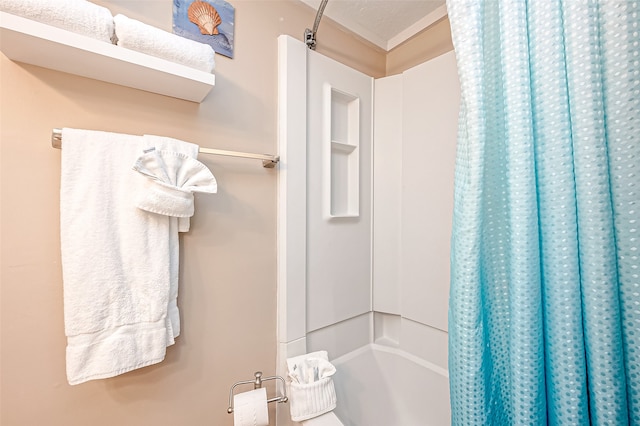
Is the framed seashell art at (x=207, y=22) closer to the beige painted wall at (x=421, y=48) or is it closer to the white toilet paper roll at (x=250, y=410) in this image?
the beige painted wall at (x=421, y=48)

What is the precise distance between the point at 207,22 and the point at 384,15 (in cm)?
102

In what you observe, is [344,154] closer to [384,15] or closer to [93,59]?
[384,15]

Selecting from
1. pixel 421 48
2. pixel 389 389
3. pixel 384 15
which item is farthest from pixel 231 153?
pixel 389 389

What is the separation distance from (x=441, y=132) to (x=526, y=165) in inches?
33.9

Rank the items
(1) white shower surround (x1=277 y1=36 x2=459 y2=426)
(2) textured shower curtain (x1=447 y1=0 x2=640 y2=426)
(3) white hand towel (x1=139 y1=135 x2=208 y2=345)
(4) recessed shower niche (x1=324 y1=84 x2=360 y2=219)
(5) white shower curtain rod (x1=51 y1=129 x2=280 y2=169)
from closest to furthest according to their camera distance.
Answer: (2) textured shower curtain (x1=447 y1=0 x2=640 y2=426) < (5) white shower curtain rod (x1=51 y1=129 x2=280 y2=169) < (3) white hand towel (x1=139 y1=135 x2=208 y2=345) < (1) white shower surround (x1=277 y1=36 x2=459 y2=426) < (4) recessed shower niche (x1=324 y1=84 x2=360 y2=219)

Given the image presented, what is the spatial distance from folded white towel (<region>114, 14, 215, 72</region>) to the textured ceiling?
76cm

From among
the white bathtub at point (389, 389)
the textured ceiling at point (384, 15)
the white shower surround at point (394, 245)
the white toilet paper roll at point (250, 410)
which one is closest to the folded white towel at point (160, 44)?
the white shower surround at point (394, 245)

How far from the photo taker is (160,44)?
84 centimetres

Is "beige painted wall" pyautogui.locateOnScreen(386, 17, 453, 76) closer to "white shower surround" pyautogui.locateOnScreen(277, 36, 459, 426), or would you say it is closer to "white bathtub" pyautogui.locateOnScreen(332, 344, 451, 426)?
"white shower surround" pyautogui.locateOnScreen(277, 36, 459, 426)

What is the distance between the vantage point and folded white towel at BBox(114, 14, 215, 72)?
31.0 inches

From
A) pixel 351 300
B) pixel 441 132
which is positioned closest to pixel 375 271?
pixel 351 300

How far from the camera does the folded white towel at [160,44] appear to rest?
2.58 feet

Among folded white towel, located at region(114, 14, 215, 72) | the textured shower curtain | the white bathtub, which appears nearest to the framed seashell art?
folded white towel, located at region(114, 14, 215, 72)

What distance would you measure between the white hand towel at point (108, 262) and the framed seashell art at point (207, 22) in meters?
0.52
